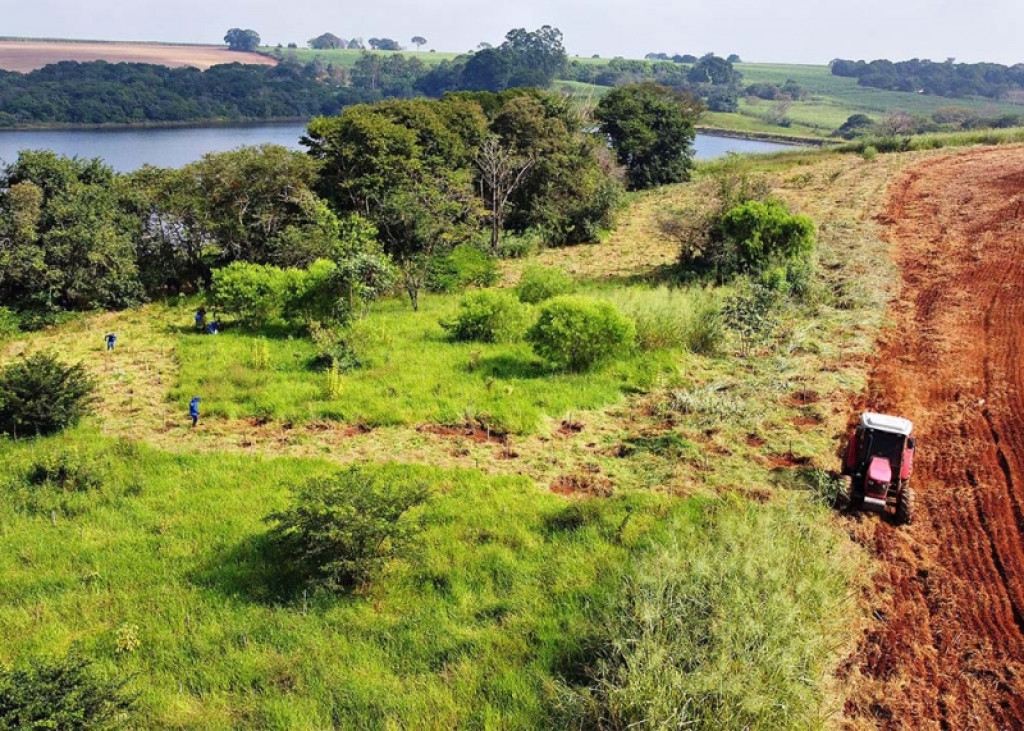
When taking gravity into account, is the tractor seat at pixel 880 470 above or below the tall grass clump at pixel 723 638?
above

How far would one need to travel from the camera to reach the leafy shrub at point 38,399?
11500 millimetres

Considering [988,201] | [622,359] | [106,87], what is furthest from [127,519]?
[106,87]

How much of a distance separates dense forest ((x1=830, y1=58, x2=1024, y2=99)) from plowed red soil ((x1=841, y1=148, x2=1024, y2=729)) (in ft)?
484

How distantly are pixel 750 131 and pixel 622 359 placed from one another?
8945cm

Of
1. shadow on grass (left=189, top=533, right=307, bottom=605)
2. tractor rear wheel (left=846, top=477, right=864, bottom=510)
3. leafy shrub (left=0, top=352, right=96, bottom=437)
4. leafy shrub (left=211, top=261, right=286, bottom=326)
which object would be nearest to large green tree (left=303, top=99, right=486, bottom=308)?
leafy shrub (left=211, top=261, right=286, bottom=326)

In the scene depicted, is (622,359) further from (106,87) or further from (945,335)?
(106,87)

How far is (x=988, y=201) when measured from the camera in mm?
25719

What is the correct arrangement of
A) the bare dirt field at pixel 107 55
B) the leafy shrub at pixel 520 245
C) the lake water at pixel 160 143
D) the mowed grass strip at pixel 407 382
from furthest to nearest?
1. the bare dirt field at pixel 107 55
2. the lake water at pixel 160 143
3. the leafy shrub at pixel 520 245
4. the mowed grass strip at pixel 407 382

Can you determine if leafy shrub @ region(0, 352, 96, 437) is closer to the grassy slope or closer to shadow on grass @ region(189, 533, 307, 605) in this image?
the grassy slope

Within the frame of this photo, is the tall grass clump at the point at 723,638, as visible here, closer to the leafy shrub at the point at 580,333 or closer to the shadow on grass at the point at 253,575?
the shadow on grass at the point at 253,575

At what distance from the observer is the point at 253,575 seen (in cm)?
779

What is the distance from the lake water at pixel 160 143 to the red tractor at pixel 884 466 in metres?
46.7

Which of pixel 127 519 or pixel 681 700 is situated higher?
pixel 681 700

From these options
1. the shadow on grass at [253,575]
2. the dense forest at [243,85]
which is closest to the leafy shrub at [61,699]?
the shadow on grass at [253,575]
